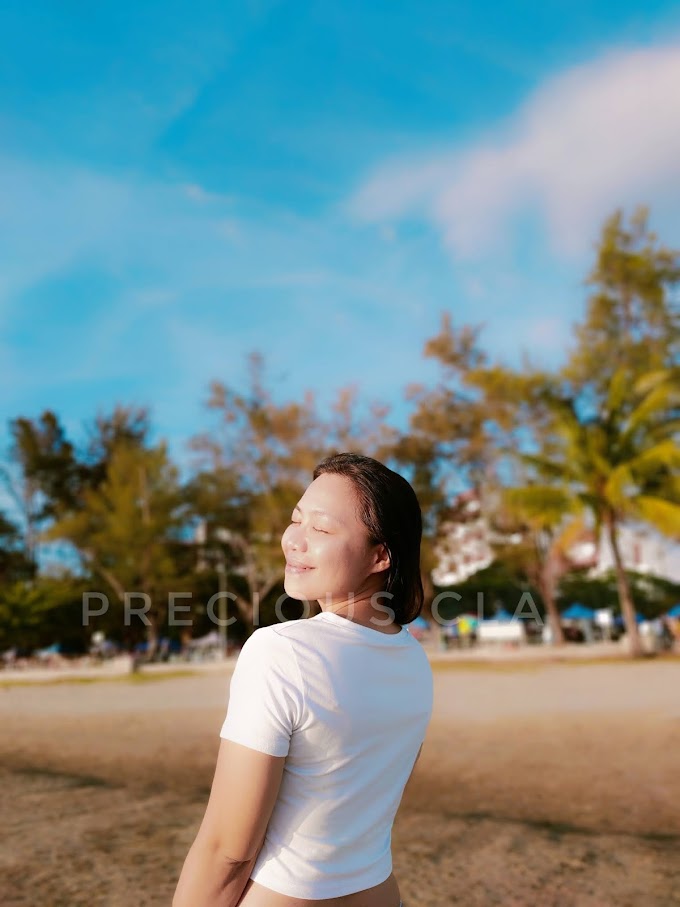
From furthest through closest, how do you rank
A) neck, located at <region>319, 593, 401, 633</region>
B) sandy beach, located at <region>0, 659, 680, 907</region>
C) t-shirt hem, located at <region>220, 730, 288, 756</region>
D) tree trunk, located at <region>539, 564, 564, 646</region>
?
tree trunk, located at <region>539, 564, 564, 646</region>, sandy beach, located at <region>0, 659, 680, 907</region>, neck, located at <region>319, 593, 401, 633</region>, t-shirt hem, located at <region>220, 730, 288, 756</region>

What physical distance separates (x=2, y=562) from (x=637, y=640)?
1084 inches

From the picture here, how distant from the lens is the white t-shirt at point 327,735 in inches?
45.6

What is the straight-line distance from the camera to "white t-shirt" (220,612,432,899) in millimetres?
1158

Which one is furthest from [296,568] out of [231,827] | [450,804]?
[450,804]

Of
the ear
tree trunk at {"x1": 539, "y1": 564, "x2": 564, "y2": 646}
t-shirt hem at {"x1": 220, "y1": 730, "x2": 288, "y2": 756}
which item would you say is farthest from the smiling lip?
tree trunk at {"x1": 539, "y1": 564, "x2": 564, "y2": 646}

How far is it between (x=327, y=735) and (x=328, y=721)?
2 centimetres

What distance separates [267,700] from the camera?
1148mm

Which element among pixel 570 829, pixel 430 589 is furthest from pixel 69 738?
pixel 430 589

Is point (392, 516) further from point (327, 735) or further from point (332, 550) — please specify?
point (327, 735)

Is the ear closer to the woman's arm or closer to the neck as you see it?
the neck

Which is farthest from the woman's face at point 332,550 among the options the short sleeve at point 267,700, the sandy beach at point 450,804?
the sandy beach at point 450,804

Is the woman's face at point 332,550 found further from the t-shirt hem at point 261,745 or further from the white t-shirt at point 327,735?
the t-shirt hem at point 261,745

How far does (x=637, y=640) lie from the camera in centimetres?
2233

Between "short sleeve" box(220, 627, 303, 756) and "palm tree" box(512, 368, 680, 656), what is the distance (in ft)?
73.4
